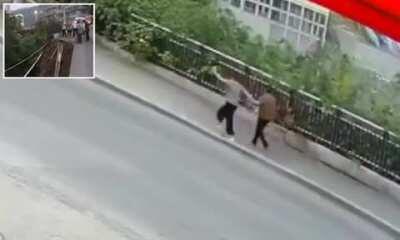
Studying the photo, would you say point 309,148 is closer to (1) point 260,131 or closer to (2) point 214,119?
(1) point 260,131

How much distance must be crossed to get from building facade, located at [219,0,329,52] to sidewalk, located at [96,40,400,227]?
163cm

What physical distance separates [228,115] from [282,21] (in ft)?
7.85

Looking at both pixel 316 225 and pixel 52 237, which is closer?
pixel 52 237

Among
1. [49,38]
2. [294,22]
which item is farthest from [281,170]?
[49,38]

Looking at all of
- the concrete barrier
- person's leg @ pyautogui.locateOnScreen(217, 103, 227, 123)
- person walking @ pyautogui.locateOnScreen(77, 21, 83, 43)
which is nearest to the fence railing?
the concrete barrier

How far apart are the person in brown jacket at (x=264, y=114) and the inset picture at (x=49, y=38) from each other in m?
3.46

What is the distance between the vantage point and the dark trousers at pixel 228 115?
12.6m

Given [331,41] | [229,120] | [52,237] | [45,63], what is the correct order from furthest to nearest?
[331,41] → [229,120] → [45,63] → [52,237]

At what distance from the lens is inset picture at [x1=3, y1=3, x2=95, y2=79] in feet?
26.8

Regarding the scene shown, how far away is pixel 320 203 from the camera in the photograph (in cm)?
1130

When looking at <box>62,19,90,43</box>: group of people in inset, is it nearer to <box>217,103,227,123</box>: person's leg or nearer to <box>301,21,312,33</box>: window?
<box>217,103,227,123</box>: person's leg

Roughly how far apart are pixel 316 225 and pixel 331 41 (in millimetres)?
4107

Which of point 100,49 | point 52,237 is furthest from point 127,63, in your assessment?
point 52,237

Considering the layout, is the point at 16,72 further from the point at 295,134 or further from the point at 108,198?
the point at 295,134
